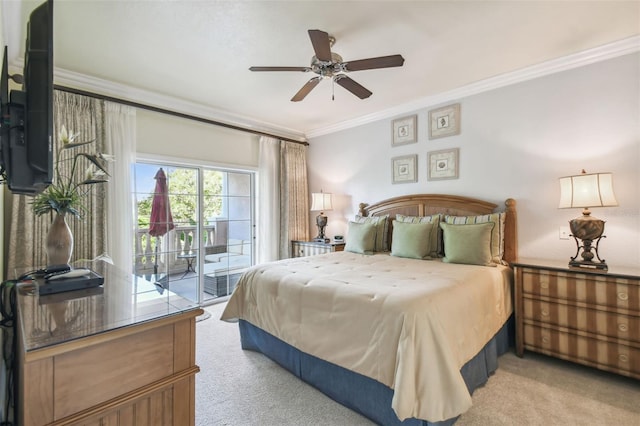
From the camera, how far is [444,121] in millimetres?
3607

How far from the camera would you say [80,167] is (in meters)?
2.96

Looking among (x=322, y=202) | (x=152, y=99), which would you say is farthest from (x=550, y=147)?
(x=152, y=99)

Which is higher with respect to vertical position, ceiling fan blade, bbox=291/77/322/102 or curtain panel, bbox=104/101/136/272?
ceiling fan blade, bbox=291/77/322/102

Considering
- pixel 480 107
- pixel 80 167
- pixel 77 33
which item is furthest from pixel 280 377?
pixel 480 107

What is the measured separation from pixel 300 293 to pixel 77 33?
2.74 metres

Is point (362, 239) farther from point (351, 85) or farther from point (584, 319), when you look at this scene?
point (584, 319)

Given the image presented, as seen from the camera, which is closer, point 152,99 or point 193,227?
point 152,99

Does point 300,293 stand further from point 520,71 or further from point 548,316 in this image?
point 520,71

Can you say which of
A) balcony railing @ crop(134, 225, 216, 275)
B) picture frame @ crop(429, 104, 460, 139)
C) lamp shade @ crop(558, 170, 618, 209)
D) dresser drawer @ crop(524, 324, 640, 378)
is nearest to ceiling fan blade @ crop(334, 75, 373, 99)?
picture frame @ crop(429, 104, 460, 139)

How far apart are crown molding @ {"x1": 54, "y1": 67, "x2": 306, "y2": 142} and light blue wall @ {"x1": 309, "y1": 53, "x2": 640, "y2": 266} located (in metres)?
2.33

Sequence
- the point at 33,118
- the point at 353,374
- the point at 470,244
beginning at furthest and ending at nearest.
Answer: the point at 470,244, the point at 353,374, the point at 33,118

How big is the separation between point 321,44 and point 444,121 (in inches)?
86.7

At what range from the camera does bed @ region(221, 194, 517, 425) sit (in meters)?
1.50

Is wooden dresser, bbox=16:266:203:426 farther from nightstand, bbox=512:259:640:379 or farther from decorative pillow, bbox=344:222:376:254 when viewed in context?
nightstand, bbox=512:259:640:379
